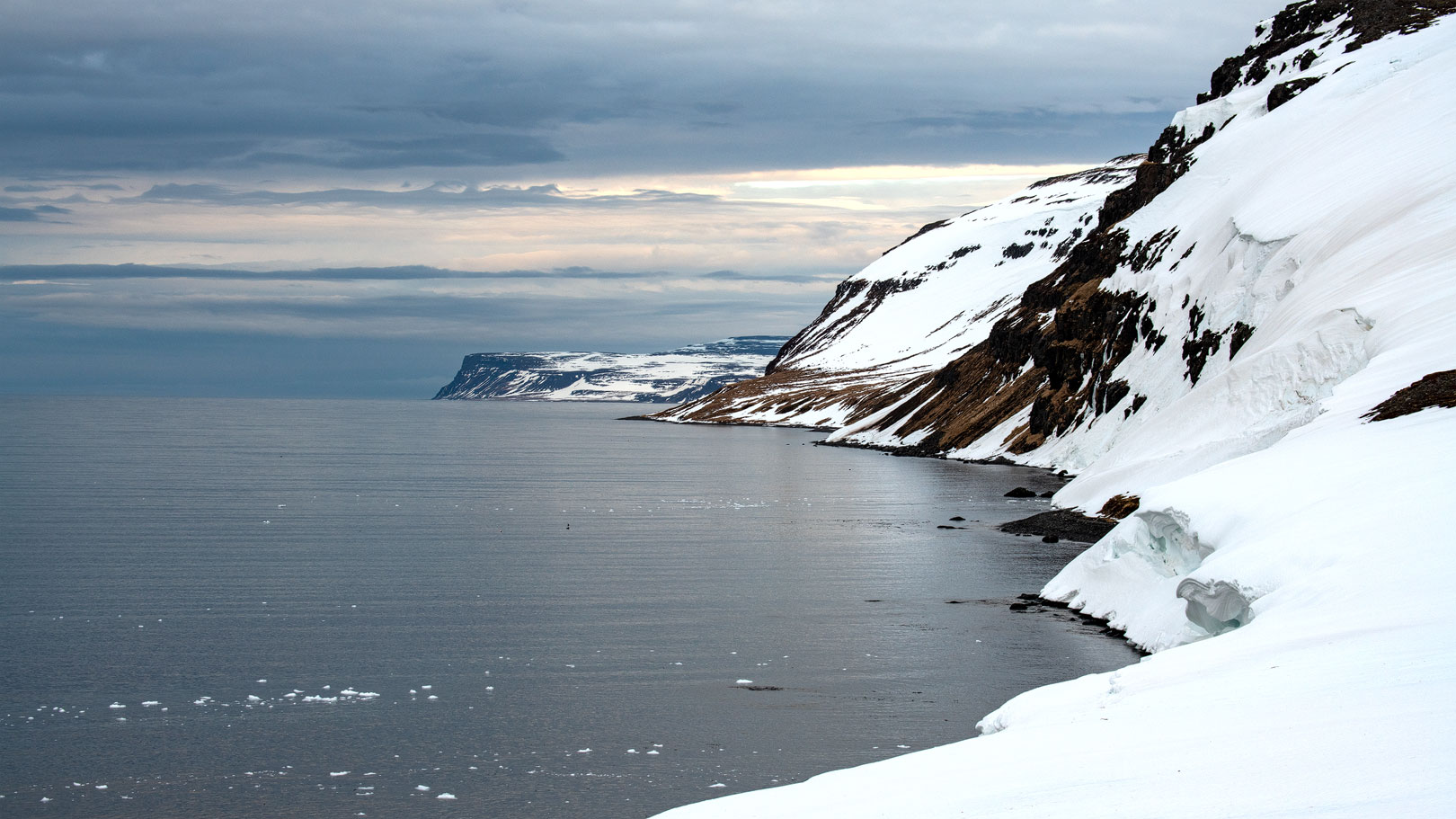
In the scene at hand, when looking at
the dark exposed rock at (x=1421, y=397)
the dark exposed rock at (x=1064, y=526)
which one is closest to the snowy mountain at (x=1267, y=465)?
the dark exposed rock at (x=1421, y=397)

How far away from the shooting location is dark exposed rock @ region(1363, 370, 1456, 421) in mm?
31375

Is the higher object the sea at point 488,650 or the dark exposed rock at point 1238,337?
the dark exposed rock at point 1238,337

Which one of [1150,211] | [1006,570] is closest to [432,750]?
[1006,570]

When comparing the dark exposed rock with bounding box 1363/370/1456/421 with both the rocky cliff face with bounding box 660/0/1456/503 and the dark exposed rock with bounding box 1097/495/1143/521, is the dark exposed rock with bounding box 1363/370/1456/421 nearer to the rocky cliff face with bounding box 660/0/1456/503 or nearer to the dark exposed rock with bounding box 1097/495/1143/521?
the rocky cliff face with bounding box 660/0/1456/503

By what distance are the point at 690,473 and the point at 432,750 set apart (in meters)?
77.4

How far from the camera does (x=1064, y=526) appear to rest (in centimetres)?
5362

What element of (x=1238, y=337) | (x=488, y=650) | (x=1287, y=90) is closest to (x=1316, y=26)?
(x=1287, y=90)

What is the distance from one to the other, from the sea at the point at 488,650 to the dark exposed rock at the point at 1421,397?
10.2 meters

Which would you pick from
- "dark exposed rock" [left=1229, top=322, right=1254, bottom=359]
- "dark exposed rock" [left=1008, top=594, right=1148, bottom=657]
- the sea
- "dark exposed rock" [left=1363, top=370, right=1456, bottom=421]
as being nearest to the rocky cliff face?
"dark exposed rock" [left=1229, top=322, right=1254, bottom=359]

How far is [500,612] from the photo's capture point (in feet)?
116

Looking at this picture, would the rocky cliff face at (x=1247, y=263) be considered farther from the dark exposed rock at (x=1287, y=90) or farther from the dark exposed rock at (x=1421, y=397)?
the dark exposed rock at (x=1421, y=397)

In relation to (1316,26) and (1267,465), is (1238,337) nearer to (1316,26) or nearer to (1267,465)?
(1267,465)

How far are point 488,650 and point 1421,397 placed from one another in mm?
25343

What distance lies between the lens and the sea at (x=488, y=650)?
66.3 feet
